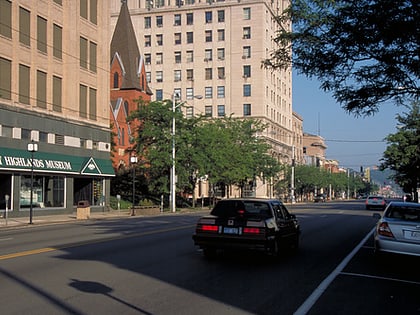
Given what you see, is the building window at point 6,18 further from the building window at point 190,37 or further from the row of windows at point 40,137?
the building window at point 190,37

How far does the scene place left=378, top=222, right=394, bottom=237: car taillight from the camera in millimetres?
11980

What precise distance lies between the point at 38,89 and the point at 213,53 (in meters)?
57.3

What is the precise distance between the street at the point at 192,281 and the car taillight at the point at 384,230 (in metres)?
0.81

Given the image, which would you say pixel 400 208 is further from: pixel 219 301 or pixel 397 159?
pixel 397 159

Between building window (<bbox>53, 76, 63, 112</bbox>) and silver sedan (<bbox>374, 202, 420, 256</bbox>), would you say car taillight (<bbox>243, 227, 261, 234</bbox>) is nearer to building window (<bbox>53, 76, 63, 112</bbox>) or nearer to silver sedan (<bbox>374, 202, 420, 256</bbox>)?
silver sedan (<bbox>374, 202, 420, 256</bbox>)

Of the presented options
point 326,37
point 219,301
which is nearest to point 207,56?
point 326,37

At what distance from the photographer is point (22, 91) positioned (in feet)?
113

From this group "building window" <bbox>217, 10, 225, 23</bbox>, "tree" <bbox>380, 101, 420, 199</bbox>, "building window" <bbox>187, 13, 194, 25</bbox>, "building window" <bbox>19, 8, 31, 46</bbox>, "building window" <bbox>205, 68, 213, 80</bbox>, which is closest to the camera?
"tree" <bbox>380, 101, 420, 199</bbox>

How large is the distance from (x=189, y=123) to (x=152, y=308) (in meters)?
41.0

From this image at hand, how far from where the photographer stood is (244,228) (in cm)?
1205

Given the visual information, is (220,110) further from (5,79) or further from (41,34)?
(5,79)

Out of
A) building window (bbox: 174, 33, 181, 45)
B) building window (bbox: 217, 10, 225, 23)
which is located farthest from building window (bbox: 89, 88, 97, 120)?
building window (bbox: 174, 33, 181, 45)

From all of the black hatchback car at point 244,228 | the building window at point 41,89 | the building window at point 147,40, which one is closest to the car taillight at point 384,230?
the black hatchback car at point 244,228

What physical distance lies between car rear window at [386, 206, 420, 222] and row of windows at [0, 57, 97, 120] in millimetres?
26514
